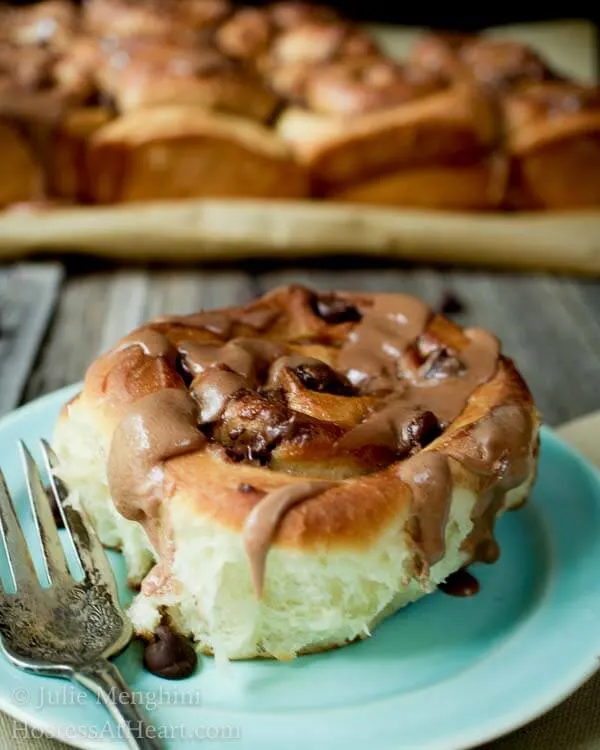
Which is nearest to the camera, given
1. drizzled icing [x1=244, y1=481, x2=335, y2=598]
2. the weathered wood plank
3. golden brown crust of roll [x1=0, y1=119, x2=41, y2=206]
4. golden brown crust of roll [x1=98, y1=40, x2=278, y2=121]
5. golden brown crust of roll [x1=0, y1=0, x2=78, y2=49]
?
drizzled icing [x1=244, y1=481, x2=335, y2=598]

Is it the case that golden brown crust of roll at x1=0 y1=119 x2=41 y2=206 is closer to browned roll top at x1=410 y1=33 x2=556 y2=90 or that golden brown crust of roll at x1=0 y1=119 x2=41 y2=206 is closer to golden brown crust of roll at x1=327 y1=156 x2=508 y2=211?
golden brown crust of roll at x1=327 y1=156 x2=508 y2=211

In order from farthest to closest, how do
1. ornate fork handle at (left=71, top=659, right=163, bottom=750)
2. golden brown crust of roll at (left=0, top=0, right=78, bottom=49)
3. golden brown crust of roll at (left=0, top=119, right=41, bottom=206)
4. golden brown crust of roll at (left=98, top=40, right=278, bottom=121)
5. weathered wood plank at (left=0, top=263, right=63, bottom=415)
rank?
golden brown crust of roll at (left=0, top=0, right=78, bottom=49) → golden brown crust of roll at (left=98, top=40, right=278, bottom=121) → golden brown crust of roll at (left=0, top=119, right=41, bottom=206) → weathered wood plank at (left=0, top=263, right=63, bottom=415) → ornate fork handle at (left=71, top=659, right=163, bottom=750)

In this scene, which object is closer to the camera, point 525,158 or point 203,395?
point 203,395

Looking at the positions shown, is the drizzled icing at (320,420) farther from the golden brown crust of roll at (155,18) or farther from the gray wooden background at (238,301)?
the golden brown crust of roll at (155,18)

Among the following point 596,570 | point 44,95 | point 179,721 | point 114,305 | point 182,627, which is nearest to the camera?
point 179,721

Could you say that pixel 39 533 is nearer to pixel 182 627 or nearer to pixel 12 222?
pixel 182 627

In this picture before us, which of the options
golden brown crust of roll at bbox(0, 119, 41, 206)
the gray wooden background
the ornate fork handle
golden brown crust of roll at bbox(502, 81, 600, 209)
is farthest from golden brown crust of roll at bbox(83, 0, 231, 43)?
the ornate fork handle

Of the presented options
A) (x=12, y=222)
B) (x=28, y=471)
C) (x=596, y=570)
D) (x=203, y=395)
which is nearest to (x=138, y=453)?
(x=203, y=395)
